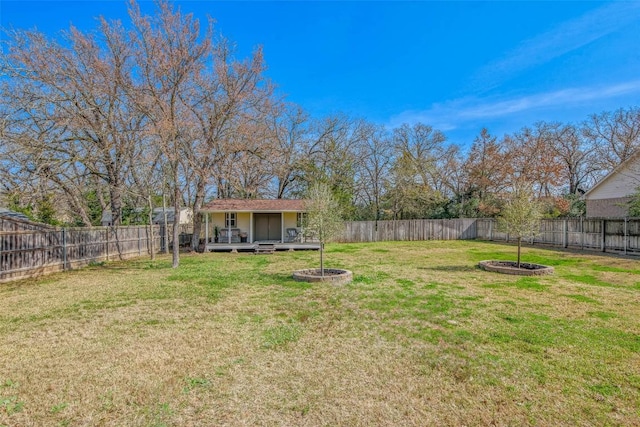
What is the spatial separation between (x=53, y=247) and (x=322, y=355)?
36.6 feet

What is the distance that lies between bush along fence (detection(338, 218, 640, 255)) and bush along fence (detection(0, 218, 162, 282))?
13.4 meters

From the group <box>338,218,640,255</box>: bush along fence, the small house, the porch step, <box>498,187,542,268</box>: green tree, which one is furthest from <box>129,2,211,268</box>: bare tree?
the small house

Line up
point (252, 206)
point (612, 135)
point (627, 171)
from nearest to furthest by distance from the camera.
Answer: point (627, 171)
point (252, 206)
point (612, 135)

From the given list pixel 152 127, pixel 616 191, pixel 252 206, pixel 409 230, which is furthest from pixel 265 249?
pixel 616 191

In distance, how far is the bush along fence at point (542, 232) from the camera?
1486cm

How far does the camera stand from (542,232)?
734 inches

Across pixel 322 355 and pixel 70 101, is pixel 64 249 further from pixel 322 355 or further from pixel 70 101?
pixel 322 355

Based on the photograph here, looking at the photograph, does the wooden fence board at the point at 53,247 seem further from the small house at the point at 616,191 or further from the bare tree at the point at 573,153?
the bare tree at the point at 573,153

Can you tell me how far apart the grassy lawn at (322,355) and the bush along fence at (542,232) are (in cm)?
607

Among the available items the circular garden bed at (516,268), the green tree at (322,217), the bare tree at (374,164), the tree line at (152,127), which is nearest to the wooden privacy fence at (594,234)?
the circular garden bed at (516,268)

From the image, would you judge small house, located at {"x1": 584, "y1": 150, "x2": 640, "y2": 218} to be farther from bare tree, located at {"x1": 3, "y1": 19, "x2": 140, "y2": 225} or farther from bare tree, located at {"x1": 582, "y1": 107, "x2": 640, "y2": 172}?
bare tree, located at {"x1": 3, "y1": 19, "x2": 140, "y2": 225}

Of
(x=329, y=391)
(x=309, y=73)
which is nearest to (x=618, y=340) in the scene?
(x=329, y=391)

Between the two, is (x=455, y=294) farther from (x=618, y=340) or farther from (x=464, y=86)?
(x=464, y=86)

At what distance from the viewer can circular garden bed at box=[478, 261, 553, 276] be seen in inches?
370
